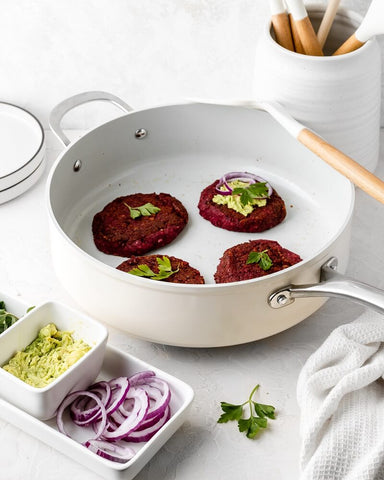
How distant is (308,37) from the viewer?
1.55 meters

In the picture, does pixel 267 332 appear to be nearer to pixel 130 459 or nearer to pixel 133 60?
pixel 130 459

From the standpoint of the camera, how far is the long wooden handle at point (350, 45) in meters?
1.55

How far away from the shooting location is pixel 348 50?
157 centimetres

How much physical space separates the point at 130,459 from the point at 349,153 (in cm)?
83

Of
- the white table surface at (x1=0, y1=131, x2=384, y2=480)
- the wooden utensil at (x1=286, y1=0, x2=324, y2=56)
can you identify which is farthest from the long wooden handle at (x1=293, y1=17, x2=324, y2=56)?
the white table surface at (x1=0, y1=131, x2=384, y2=480)

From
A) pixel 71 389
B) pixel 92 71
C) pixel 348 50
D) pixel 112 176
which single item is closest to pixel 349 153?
pixel 348 50

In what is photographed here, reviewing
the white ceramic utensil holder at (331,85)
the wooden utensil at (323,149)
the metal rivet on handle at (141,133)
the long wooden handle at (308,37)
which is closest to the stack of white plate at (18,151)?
the metal rivet on handle at (141,133)

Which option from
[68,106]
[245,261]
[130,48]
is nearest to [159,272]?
[245,261]

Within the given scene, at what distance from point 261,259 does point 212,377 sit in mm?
227

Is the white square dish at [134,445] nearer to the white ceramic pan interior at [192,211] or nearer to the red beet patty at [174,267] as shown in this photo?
the white ceramic pan interior at [192,211]

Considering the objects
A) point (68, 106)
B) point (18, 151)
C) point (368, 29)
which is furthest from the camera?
point (18, 151)

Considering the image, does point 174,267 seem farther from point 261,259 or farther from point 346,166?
point 346,166

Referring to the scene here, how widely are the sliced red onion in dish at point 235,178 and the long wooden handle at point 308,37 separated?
270 millimetres

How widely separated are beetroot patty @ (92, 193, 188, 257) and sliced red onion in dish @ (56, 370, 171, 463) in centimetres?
35
